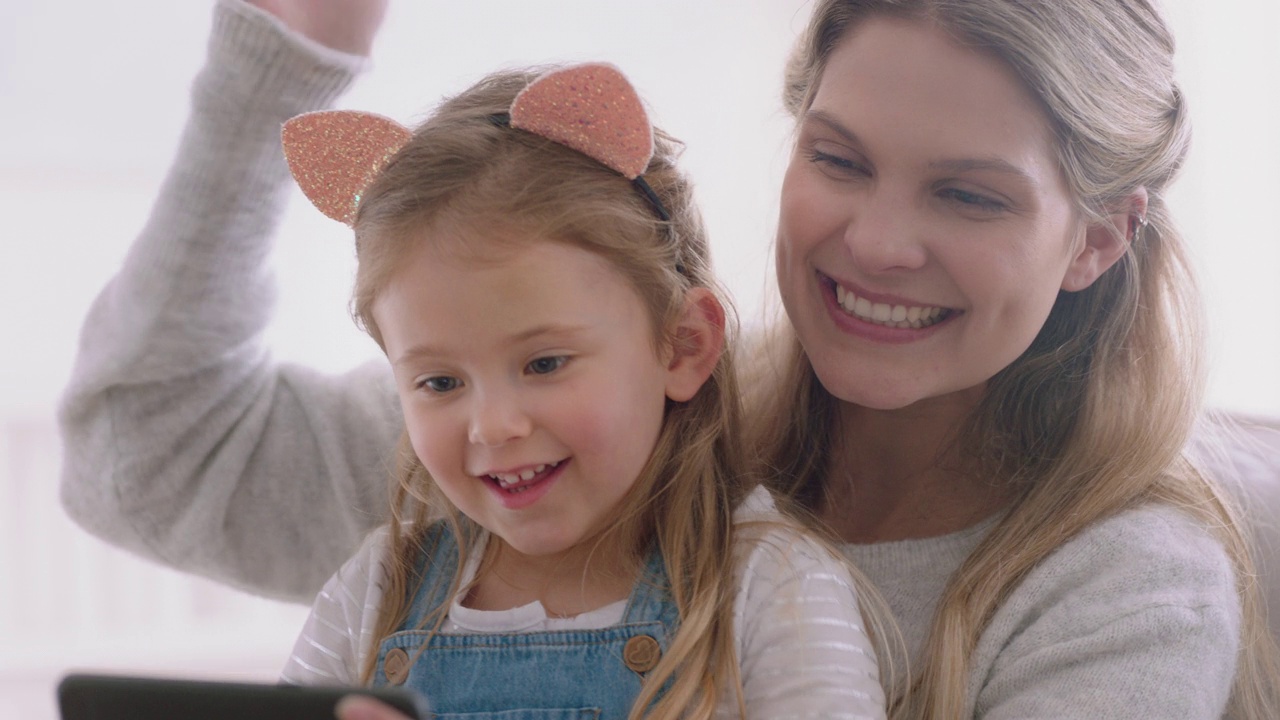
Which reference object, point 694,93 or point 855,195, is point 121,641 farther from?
point 855,195

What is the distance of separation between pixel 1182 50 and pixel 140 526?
5.95 feet

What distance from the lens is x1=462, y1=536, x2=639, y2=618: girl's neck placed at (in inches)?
45.4

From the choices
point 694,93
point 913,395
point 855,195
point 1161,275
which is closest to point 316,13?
point 855,195

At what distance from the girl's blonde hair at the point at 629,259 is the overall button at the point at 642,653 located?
27 mm

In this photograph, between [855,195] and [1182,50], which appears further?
[1182,50]

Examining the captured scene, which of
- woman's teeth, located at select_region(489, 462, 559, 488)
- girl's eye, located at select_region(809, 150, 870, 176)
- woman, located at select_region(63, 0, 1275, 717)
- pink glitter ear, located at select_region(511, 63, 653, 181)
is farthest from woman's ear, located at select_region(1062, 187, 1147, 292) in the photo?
woman's teeth, located at select_region(489, 462, 559, 488)

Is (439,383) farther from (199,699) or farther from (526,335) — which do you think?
(199,699)

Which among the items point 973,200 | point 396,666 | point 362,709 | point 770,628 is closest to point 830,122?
point 973,200

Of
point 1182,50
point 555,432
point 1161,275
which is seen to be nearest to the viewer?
point 555,432

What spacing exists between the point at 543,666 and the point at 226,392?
2.17ft

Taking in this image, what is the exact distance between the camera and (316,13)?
4.79ft

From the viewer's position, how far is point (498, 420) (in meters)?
1.03

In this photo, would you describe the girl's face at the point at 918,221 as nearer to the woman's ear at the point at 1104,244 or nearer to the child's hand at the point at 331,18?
the woman's ear at the point at 1104,244

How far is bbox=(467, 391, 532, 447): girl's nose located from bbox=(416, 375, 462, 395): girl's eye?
0.04 meters
